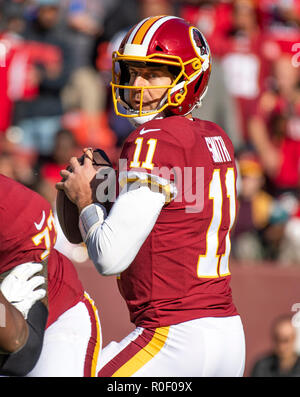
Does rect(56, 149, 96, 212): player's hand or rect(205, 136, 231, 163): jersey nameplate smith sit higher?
rect(205, 136, 231, 163): jersey nameplate smith

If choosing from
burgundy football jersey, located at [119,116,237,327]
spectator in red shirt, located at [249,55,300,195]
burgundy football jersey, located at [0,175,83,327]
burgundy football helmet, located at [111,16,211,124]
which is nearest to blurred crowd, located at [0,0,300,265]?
spectator in red shirt, located at [249,55,300,195]

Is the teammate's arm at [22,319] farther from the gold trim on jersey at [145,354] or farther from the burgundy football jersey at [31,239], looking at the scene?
the gold trim on jersey at [145,354]

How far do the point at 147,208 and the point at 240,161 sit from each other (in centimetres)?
413

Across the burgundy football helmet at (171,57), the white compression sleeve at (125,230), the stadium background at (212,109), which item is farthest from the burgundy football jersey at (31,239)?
the stadium background at (212,109)

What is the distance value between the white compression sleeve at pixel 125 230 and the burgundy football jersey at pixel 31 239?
15.7 inches

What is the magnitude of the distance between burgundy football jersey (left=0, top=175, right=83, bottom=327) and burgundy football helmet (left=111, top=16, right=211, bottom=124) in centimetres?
53

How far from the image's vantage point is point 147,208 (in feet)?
8.37

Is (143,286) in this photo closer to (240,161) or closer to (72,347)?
(72,347)

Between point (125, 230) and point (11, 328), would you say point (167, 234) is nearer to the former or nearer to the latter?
point (125, 230)

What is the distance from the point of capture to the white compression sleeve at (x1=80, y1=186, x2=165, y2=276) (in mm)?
2535

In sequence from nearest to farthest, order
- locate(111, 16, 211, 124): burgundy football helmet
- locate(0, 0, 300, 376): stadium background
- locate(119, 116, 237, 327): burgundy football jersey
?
1. locate(119, 116, 237, 327): burgundy football jersey
2. locate(111, 16, 211, 124): burgundy football helmet
3. locate(0, 0, 300, 376): stadium background

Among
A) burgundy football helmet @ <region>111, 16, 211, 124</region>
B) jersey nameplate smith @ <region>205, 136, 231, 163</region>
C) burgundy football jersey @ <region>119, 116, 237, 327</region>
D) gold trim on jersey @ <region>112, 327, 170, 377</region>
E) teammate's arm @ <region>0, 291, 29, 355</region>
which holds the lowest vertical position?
gold trim on jersey @ <region>112, 327, 170, 377</region>

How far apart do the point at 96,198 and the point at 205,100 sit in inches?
150

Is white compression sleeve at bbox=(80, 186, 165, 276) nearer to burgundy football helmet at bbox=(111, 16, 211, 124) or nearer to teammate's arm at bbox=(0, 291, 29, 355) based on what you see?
teammate's arm at bbox=(0, 291, 29, 355)
